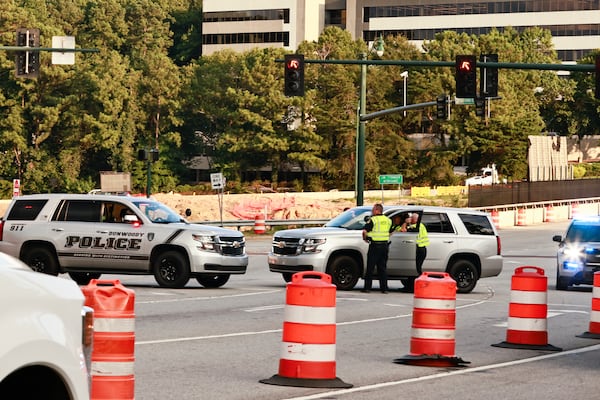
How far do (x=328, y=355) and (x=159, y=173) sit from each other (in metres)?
106

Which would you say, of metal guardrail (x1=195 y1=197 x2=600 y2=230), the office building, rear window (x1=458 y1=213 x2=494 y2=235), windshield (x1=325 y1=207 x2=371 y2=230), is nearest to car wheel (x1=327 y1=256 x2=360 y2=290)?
windshield (x1=325 y1=207 x2=371 y2=230)

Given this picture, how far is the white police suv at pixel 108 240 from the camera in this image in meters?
26.9

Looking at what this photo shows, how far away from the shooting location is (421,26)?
150750 millimetres

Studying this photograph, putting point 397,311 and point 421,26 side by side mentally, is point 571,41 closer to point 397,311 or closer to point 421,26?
point 421,26

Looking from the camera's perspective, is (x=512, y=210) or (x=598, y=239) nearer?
(x=598, y=239)

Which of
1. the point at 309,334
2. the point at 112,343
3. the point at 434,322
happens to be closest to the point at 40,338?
the point at 112,343

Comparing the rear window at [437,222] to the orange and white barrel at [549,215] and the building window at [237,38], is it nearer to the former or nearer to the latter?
the orange and white barrel at [549,215]

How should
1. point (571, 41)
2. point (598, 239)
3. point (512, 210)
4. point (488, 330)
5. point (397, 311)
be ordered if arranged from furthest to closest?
point (571, 41), point (512, 210), point (598, 239), point (397, 311), point (488, 330)

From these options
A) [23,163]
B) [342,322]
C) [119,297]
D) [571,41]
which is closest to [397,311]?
[342,322]

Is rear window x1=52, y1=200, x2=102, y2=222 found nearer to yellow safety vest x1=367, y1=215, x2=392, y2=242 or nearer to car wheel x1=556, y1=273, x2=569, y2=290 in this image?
yellow safety vest x1=367, y1=215, x2=392, y2=242

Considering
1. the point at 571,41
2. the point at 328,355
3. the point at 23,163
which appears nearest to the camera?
the point at 328,355

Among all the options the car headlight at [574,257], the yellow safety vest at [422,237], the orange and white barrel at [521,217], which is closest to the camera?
the yellow safety vest at [422,237]

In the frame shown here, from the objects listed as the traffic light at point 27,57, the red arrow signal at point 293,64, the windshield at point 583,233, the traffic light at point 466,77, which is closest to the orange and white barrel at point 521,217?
the red arrow signal at point 293,64

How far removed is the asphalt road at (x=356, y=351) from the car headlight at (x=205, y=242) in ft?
2.72
